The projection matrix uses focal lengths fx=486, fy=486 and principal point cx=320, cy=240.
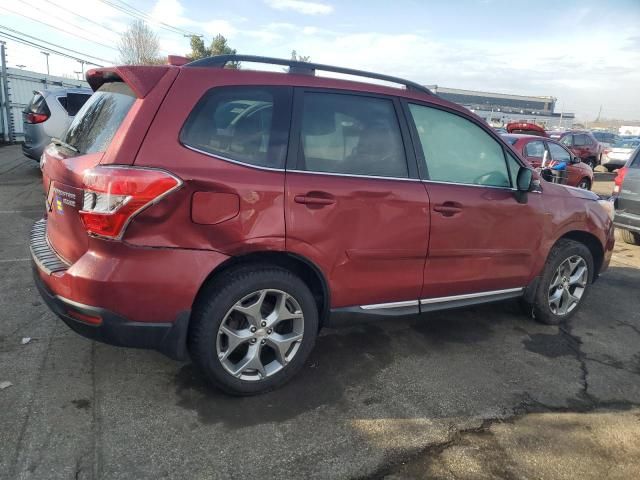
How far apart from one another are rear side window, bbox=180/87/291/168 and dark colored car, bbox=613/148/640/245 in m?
6.27

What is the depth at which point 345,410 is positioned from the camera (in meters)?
2.82

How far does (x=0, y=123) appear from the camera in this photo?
1414 centimetres

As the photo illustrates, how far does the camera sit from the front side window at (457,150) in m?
3.36

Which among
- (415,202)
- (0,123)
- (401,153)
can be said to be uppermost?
(401,153)

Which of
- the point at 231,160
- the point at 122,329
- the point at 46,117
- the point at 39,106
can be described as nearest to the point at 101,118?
the point at 231,160

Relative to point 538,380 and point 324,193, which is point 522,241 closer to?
point 538,380

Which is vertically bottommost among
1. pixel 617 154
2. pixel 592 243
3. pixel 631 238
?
pixel 631 238

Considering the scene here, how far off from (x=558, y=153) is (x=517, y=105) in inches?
2447

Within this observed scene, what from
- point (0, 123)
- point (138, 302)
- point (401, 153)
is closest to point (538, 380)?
point (401, 153)

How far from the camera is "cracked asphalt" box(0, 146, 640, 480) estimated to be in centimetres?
235

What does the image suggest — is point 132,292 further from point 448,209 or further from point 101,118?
point 448,209

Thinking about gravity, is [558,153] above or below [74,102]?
below

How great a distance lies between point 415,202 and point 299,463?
1.71 metres

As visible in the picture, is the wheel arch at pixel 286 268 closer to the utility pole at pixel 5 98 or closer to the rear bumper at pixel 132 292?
the rear bumper at pixel 132 292
